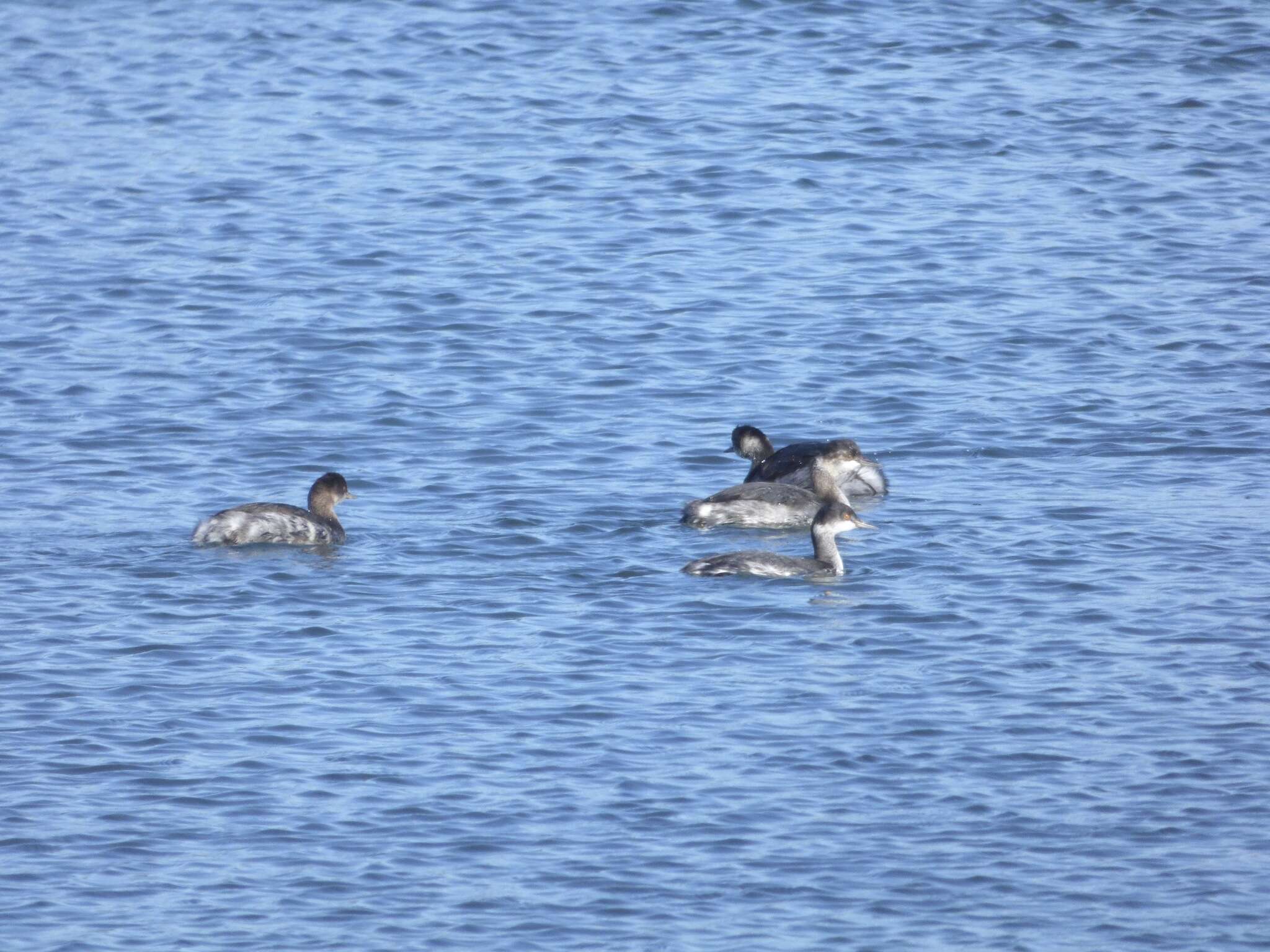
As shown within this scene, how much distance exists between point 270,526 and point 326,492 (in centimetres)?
50

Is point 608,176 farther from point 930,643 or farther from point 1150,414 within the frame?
point 930,643

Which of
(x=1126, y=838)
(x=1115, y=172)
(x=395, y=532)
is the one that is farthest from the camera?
(x=1115, y=172)

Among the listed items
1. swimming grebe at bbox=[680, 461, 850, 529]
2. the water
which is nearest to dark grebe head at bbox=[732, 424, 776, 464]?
the water

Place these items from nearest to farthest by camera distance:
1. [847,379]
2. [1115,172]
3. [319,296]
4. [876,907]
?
[876,907] → [847,379] → [319,296] → [1115,172]

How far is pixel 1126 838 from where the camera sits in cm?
877

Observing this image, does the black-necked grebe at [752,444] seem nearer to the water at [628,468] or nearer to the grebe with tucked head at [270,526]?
the water at [628,468]

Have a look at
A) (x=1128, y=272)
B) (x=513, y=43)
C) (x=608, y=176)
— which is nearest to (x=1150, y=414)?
(x=1128, y=272)

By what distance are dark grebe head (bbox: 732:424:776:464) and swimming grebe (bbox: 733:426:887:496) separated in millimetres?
126

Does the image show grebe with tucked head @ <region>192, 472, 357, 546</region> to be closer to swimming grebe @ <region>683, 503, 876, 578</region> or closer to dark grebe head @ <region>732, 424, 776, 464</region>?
swimming grebe @ <region>683, 503, 876, 578</region>

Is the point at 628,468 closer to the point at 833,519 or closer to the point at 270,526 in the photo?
the point at 833,519

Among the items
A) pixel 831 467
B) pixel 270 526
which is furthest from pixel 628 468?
pixel 270 526

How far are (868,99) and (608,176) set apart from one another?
356 centimetres

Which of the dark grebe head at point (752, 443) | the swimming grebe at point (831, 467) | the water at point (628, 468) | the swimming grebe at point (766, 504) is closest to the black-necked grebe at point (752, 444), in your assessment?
the dark grebe head at point (752, 443)

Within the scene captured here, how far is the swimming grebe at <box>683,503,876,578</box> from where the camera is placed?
1235cm
